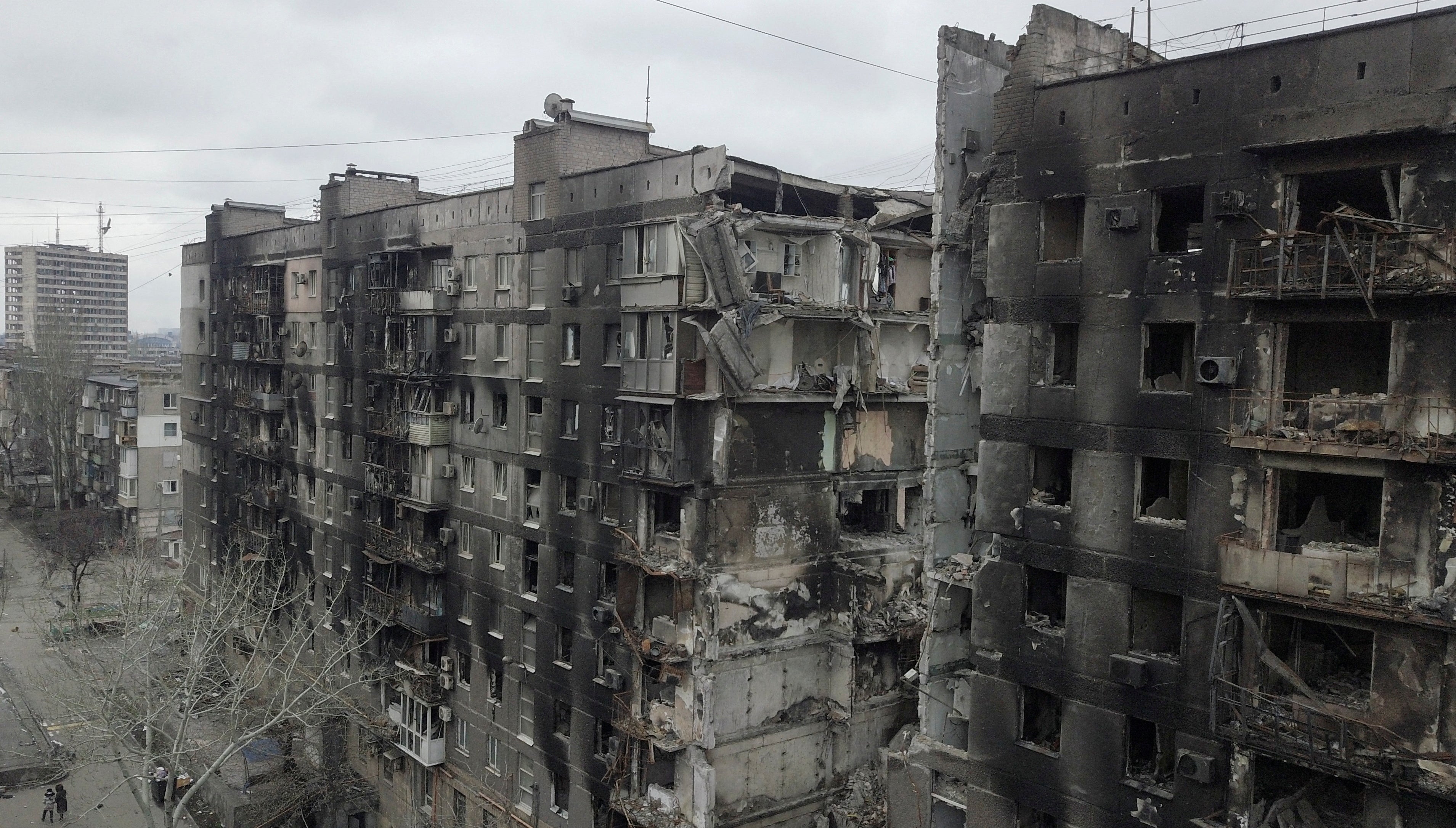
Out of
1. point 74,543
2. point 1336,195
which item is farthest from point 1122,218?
point 74,543

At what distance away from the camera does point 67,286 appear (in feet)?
622

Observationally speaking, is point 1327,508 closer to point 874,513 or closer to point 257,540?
point 874,513

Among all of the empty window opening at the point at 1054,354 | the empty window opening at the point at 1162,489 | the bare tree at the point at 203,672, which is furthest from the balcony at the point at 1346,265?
the bare tree at the point at 203,672

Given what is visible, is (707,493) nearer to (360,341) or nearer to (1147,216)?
(1147,216)

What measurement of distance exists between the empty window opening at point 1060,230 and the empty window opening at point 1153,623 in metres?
6.62

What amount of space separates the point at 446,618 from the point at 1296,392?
103ft

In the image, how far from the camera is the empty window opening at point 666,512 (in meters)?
30.9

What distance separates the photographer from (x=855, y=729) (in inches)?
1299

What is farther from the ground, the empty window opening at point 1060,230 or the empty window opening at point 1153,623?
the empty window opening at point 1060,230

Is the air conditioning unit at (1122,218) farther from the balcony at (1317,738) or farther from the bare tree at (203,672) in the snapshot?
the bare tree at (203,672)

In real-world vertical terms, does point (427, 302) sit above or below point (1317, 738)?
above

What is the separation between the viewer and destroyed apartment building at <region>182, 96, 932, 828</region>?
2978cm

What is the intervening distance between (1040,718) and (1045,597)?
2.57m

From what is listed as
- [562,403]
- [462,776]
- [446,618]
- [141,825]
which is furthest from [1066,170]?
[141,825]
